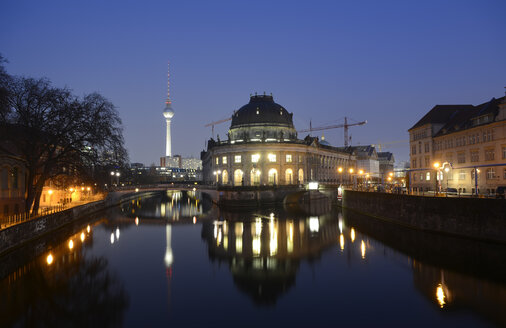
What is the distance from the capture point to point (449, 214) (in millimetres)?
37188

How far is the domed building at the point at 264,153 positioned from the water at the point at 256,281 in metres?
54.6

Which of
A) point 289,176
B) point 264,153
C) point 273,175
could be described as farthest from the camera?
point 289,176

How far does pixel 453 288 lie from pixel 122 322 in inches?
851

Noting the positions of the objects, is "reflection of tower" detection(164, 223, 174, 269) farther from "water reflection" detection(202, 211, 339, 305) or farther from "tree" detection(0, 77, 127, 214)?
"tree" detection(0, 77, 127, 214)

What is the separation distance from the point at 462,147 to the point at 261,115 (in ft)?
208

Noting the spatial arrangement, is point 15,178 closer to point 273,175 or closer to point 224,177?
point 224,177

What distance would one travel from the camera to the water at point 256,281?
20562 millimetres

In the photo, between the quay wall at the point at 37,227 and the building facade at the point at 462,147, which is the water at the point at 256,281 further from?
the building facade at the point at 462,147

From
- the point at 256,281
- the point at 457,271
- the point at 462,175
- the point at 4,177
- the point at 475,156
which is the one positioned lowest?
the point at 256,281

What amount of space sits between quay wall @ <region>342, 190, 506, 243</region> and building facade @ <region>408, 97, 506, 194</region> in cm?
478

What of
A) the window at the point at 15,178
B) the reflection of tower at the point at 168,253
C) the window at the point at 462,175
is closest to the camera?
the reflection of tower at the point at 168,253

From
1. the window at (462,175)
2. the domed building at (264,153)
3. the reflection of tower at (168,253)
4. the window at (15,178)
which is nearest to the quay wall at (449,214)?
the window at (462,175)

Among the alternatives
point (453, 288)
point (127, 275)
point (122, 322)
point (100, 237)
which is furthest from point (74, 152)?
point (453, 288)

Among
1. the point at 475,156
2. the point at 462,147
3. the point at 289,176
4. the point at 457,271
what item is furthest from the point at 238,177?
the point at 457,271
